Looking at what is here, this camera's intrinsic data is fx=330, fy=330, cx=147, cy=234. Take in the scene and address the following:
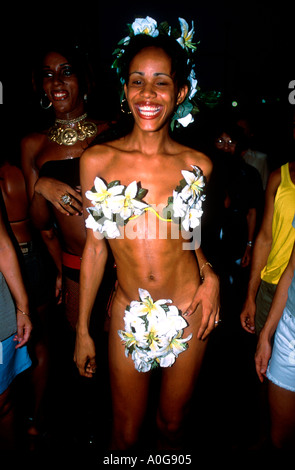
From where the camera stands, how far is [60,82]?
261 cm

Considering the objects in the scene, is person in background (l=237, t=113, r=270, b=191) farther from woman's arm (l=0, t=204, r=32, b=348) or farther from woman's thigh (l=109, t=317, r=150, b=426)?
woman's arm (l=0, t=204, r=32, b=348)

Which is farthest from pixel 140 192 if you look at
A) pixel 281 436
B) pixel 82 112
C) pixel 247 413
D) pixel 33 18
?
pixel 33 18

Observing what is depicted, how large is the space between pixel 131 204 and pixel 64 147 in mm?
1267

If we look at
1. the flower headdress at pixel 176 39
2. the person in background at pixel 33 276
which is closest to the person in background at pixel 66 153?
the person in background at pixel 33 276

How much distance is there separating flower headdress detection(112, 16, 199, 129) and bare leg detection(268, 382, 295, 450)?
5.56ft

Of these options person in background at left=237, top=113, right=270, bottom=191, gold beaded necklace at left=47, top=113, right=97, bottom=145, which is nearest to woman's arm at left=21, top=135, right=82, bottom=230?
gold beaded necklace at left=47, top=113, right=97, bottom=145

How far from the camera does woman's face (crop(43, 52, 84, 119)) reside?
8.50 ft

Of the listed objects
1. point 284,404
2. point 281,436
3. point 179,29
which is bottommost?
point 281,436

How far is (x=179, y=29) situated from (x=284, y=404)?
2242 millimetres

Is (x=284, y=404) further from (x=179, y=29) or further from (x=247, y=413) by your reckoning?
(x=179, y=29)

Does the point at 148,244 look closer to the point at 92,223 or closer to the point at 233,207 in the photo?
the point at 92,223

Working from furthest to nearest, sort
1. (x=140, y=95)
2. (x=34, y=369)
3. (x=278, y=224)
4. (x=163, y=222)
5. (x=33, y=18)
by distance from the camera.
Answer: (x=33, y=18) → (x=34, y=369) → (x=278, y=224) → (x=163, y=222) → (x=140, y=95)

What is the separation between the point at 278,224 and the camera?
2.23 metres

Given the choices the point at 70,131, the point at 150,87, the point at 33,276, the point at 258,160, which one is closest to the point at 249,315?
the point at 33,276
